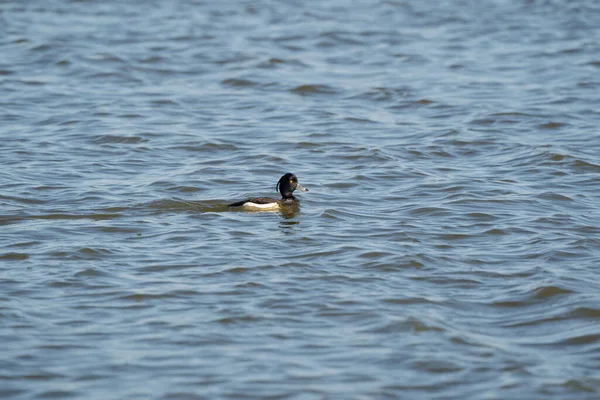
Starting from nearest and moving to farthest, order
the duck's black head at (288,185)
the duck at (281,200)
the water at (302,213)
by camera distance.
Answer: the water at (302,213) → the duck at (281,200) → the duck's black head at (288,185)

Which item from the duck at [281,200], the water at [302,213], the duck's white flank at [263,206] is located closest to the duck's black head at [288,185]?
the duck at [281,200]

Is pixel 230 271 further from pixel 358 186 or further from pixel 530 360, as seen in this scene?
pixel 358 186

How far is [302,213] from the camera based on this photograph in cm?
1237

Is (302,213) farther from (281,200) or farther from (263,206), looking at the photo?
(263,206)

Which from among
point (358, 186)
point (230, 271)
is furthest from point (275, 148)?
point (230, 271)

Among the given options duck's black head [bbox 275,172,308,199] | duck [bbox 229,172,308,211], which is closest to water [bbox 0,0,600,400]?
duck [bbox 229,172,308,211]

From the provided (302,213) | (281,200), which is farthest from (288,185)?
(302,213)

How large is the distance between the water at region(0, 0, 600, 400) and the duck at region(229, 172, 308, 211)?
0.30 metres

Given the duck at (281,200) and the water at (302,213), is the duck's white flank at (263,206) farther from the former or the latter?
the water at (302,213)

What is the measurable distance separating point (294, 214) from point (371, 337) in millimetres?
4388

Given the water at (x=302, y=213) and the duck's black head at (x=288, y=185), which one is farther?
the duck's black head at (x=288, y=185)

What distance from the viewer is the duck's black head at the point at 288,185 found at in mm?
12547

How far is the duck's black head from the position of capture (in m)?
12.5

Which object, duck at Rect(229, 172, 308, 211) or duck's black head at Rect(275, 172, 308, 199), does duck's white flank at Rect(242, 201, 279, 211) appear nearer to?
duck at Rect(229, 172, 308, 211)
